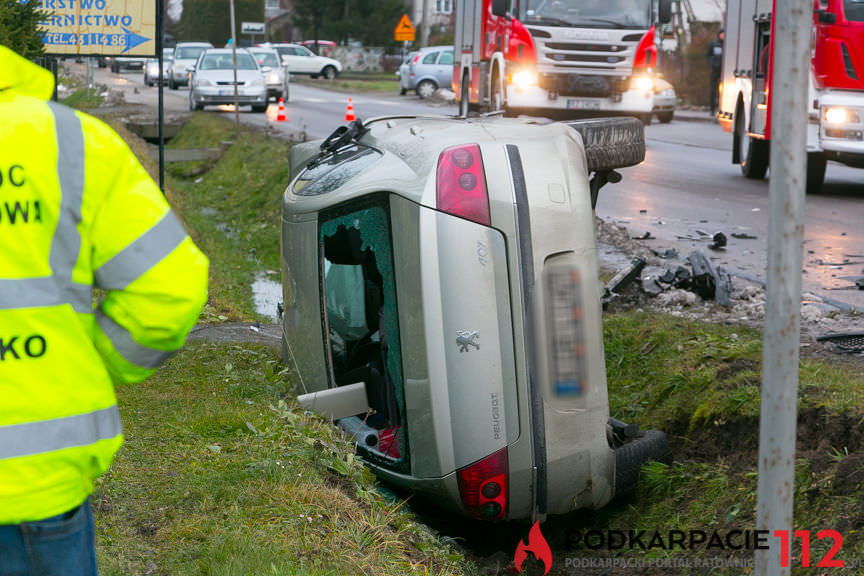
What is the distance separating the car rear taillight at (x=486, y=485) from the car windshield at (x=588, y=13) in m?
13.9

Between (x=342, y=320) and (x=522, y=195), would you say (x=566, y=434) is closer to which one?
(x=522, y=195)

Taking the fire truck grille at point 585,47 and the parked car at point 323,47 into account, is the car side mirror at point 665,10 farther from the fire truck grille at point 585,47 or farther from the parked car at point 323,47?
the parked car at point 323,47

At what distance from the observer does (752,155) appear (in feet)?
48.4

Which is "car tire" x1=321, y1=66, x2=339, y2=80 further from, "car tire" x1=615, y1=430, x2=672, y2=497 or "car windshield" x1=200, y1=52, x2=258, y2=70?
"car tire" x1=615, y1=430, x2=672, y2=497

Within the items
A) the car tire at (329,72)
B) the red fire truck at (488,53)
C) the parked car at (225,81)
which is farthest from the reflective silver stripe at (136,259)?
the car tire at (329,72)

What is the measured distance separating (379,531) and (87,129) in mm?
2305

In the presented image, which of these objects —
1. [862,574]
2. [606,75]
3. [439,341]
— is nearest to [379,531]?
[439,341]

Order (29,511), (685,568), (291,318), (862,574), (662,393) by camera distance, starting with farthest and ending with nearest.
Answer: (662,393) < (291,318) < (685,568) < (862,574) < (29,511)

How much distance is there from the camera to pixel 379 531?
13.1 feet

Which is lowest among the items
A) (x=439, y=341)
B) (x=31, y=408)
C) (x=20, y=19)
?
(x=439, y=341)

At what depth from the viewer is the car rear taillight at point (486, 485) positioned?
407cm

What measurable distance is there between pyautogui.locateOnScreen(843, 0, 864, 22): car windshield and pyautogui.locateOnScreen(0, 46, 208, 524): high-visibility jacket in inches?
447

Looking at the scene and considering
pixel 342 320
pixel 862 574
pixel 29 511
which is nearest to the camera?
pixel 29 511

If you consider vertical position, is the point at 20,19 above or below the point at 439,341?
above
